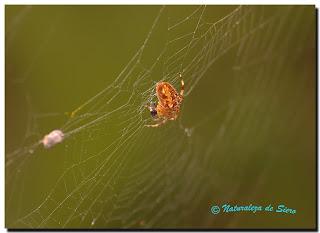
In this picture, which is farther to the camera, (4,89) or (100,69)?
(100,69)

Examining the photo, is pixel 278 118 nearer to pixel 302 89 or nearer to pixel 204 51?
pixel 302 89

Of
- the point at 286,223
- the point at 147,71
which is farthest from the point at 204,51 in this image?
the point at 286,223
